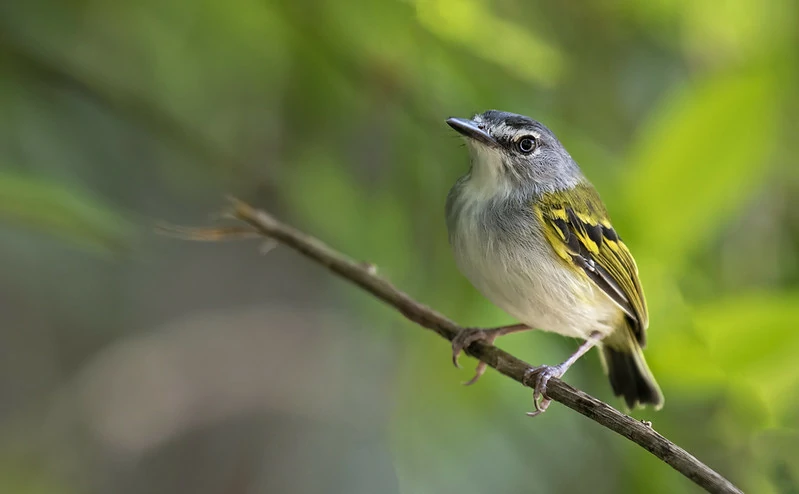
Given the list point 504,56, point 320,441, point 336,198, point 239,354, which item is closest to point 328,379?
point 320,441

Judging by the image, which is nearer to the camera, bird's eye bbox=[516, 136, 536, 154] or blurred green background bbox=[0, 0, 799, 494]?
blurred green background bbox=[0, 0, 799, 494]

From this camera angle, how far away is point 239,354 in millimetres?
3496

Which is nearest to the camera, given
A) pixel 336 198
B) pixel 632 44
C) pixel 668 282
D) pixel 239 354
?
pixel 668 282

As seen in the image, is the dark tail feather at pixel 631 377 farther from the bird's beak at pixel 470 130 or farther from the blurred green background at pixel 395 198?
the bird's beak at pixel 470 130

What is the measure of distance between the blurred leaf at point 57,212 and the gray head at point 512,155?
961 mm

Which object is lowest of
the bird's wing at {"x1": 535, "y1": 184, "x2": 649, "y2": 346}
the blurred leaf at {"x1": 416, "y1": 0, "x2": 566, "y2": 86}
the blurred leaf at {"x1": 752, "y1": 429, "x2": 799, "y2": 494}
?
the blurred leaf at {"x1": 752, "y1": 429, "x2": 799, "y2": 494}

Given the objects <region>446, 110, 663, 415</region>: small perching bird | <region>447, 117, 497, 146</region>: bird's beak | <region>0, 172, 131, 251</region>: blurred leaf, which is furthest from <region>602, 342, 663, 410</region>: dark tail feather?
<region>0, 172, 131, 251</region>: blurred leaf

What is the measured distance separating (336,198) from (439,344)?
1.70ft

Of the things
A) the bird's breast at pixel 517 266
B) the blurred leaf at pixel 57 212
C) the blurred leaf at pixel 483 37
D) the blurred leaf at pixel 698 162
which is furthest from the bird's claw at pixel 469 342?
the blurred leaf at pixel 57 212

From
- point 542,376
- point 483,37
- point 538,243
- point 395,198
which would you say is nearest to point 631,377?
point 538,243

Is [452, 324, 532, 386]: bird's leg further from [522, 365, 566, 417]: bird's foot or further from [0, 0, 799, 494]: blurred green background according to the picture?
[522, 365, 566, 417]: bird's foot

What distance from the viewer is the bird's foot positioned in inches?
61.6

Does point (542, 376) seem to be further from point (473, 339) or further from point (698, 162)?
point (698, 162)

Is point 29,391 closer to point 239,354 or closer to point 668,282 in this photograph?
point 239,354
